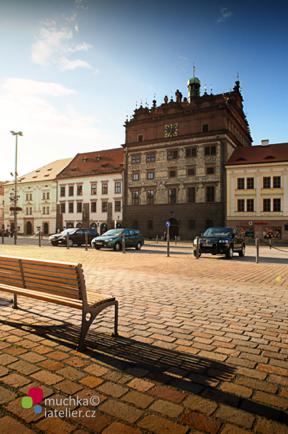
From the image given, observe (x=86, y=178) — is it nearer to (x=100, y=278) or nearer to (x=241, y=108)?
(x=241, y=108)

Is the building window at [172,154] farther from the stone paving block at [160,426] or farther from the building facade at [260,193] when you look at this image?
the stone paving block at [160,426]

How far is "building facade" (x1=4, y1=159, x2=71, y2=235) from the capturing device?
193 ft

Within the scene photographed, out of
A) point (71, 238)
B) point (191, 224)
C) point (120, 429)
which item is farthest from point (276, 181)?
point (120, 429)

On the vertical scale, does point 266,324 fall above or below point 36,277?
below

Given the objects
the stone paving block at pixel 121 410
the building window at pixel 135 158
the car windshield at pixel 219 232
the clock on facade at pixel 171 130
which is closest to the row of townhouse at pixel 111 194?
the building window at pixel 135 158

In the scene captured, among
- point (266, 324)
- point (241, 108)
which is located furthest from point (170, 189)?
point (266, 324)

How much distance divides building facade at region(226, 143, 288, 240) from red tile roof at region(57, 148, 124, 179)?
18727 millimetres

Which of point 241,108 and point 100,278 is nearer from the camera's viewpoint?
point 100,278

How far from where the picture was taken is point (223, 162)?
138 ft

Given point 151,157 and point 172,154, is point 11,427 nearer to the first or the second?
point 172,154

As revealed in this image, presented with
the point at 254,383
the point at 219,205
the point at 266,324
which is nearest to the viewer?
the point at 254,383

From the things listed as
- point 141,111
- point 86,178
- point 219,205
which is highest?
point 141,111

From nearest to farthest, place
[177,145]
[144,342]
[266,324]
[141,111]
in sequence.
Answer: [144,342] → [266,324] → [177,145] → [141,111]

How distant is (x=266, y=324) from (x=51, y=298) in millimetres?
3109
